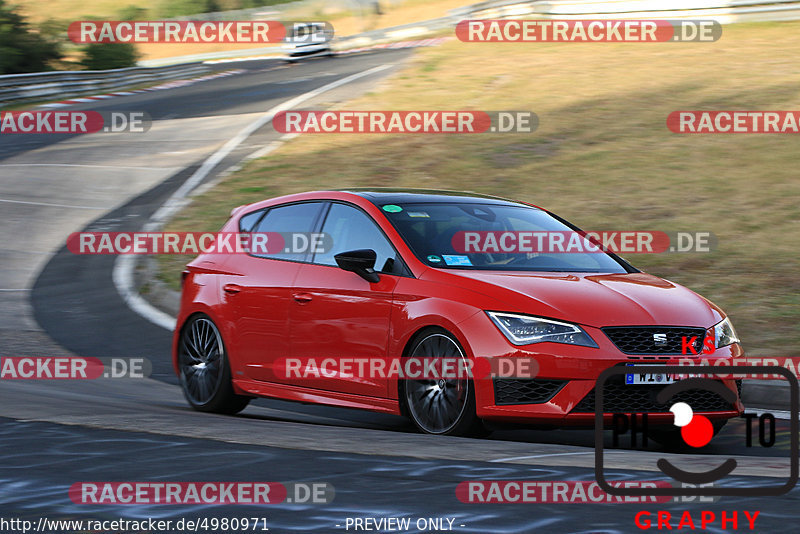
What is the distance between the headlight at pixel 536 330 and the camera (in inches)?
269

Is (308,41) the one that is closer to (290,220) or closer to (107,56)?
(107,56)

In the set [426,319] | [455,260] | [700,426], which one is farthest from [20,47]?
[700,426]

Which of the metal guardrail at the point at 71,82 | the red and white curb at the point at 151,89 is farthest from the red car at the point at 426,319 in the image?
the metal guardrail at the point at 71,82

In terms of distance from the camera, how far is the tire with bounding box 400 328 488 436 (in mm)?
6953

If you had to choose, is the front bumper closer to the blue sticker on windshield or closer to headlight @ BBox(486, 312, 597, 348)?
headlight @ BBox(486, 312, 597, 348)

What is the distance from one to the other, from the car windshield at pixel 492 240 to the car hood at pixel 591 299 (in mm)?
256

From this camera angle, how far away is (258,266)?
27.9 feet

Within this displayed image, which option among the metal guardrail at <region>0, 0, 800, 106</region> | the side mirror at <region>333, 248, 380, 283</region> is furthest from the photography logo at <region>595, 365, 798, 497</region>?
the metal guardrail at <region>0, 0, 800, 106</region>

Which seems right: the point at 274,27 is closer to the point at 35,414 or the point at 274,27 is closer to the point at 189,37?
the point at 189,37

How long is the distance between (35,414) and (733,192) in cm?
1143

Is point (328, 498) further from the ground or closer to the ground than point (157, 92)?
closer to the ground

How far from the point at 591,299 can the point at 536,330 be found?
401 millimetres

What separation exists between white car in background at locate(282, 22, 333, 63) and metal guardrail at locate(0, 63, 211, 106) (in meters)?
6.34

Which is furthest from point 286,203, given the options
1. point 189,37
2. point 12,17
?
point 189,37
